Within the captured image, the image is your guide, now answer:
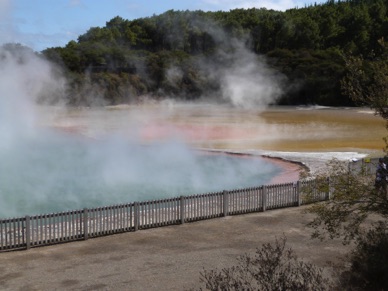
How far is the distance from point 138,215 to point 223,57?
98.1 meters

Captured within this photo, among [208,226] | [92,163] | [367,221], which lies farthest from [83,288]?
[92,163]

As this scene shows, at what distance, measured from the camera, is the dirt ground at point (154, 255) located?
1177 centimetres

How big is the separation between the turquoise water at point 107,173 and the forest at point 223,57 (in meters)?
58.0

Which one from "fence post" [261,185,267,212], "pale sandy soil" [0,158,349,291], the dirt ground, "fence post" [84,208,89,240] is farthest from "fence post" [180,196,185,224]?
"fence post" [261,185,267,212]

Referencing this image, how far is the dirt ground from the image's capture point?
11.8 meters

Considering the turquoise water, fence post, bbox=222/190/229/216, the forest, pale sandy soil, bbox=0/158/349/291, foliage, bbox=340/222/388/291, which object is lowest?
the turquoise water

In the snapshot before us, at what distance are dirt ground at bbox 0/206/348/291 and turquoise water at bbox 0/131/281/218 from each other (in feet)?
18.6

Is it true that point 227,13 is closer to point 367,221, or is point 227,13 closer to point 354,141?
point 354,141

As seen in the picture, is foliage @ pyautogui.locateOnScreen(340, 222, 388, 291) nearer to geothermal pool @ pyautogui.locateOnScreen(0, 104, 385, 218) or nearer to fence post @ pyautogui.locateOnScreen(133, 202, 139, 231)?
fence post @ pyautogui.locateOnScreen(133, 202, 139, 231)

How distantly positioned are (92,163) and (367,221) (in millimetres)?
17765

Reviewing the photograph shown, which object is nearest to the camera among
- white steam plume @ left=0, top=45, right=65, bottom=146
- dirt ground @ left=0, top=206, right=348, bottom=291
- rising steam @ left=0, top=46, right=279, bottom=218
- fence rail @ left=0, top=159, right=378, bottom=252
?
dirt ground @ left=0, top=206, right=348, bottom=291

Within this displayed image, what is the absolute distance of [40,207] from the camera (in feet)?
66.3

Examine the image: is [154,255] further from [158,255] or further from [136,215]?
[136,215]

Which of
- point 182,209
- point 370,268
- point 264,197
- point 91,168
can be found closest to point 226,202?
point 264,197
